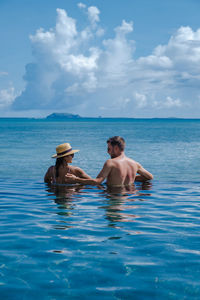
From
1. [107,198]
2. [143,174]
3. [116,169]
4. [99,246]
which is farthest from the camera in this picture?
[143,174]

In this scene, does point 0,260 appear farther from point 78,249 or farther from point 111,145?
point 111,145

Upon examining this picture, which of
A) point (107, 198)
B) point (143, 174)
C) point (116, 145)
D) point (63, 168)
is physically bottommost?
point (107, 198)

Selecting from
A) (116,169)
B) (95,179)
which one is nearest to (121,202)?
(95,179)

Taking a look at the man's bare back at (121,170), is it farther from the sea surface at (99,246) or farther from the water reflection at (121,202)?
the sea surface at (99,246)

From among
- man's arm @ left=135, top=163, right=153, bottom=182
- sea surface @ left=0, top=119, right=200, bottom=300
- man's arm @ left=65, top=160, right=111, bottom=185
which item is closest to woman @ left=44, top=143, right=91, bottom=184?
man's arm @ left=65, top=160, right=111, bottom=185

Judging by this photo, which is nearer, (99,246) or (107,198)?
(99,246)

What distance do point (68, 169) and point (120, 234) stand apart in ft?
16.7

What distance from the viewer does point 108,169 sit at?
33.2ft

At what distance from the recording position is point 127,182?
35.5 feet

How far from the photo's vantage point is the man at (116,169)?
10.1m

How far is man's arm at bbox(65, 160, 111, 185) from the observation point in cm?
998

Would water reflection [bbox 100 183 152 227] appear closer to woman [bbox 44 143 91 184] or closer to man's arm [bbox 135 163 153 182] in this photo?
man's arm [bbox 135 163 153 182]

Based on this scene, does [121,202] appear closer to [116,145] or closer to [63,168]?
[116,145]

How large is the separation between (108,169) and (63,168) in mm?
1464
